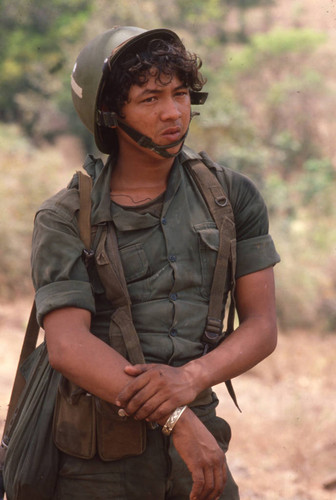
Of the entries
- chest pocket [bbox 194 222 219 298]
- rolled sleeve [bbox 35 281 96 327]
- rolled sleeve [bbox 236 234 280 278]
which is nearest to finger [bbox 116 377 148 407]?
rolled sleeve [bbox 35 281 96 327]

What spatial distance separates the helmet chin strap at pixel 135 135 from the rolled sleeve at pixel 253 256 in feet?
1.14

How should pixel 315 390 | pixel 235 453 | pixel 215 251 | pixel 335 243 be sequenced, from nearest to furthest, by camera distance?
1. pixel 215 251
2. pixel 235 453
3. pixel 315 390
4. pixel 335 243

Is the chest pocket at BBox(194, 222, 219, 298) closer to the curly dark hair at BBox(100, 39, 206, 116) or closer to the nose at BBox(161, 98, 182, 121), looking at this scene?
the nose at BBox(161, 98, 182, 121)

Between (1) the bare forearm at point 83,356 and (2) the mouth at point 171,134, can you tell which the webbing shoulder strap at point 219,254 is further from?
(1) the bare forearm at point 83,356

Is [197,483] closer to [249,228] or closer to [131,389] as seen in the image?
[131,389]

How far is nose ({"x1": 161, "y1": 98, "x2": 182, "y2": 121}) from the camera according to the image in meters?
2.25

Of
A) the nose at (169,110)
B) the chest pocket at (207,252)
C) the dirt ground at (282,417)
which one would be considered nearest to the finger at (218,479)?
the chest pocket at (207,252)

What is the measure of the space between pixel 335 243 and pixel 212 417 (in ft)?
51.8

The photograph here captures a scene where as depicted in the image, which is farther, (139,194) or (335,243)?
(335,243)

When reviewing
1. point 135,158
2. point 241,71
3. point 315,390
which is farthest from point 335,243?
point 135,158

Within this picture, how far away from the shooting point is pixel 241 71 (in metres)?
29.1

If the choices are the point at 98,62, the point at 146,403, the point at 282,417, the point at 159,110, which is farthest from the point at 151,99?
the point at 282,417

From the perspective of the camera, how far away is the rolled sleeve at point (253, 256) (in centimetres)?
233

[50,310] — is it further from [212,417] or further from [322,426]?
[322,426]
